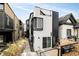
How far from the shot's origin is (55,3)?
2.00 metres

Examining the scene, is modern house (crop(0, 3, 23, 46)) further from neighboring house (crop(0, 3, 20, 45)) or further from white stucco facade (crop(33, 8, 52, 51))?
white stucco facade (crop(33, 8, 52, 51))

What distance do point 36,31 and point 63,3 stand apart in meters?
0.57

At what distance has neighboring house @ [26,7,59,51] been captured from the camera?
2.01m

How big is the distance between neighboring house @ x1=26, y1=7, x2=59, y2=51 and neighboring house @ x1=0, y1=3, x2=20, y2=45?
0.75ft

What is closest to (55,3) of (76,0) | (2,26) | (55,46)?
(76,0)

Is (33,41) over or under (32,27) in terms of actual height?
under

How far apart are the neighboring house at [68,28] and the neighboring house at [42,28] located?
79 millimetres

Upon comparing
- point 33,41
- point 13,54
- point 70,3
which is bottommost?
point 13,54

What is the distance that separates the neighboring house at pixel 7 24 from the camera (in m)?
1.94

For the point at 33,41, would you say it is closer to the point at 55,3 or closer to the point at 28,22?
the point at 28,22

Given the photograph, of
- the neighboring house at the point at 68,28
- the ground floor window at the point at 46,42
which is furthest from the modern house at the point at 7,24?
the neighboring house at the point at 68,28

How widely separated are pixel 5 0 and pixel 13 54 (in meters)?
0.78

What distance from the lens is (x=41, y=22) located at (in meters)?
2.03

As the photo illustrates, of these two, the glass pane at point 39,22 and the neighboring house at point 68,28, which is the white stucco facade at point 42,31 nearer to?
the glass pane at point 39,22
